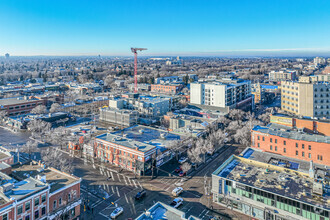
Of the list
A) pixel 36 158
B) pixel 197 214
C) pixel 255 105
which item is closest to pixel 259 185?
pixel 197 214

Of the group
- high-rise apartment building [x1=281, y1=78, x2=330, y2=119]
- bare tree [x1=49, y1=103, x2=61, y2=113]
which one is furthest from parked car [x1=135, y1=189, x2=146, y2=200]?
bare tree [x1=49, y1=103, x2=61, y2=113]

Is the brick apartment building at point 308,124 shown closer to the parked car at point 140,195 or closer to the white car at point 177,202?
the white car at point 177,202

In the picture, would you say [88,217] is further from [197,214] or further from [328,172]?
[328,172]

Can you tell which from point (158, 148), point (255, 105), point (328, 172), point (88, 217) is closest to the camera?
point (88, 217)

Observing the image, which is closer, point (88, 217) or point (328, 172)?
point (88, 217)

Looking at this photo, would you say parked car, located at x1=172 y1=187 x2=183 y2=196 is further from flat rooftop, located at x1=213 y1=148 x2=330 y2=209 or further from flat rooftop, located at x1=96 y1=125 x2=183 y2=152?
flat rooftop, located at x1=96 y1=125 x2=183 y2=152
